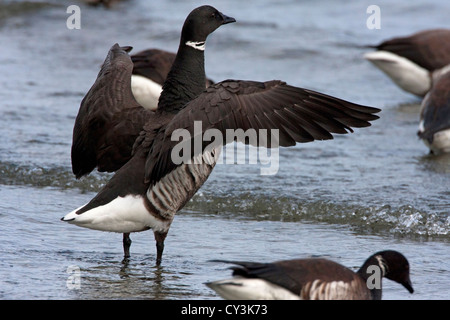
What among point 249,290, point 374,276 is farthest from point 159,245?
point 374,276

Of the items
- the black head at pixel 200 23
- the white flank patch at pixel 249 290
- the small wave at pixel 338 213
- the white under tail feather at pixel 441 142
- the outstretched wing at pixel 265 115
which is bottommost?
the white flank patch at pixel 249 290

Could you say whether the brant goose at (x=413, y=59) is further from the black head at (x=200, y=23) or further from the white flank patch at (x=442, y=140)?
the black head at (x=200, y=23)

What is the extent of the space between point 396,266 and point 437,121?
4.54m

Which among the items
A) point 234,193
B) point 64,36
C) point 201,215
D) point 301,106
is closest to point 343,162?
point 234,193

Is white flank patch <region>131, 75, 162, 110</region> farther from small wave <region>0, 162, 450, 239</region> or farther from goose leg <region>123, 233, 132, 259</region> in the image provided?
goose leg <region>123, 233, 132, 259</region>

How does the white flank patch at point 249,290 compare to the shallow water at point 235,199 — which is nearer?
the white flank patch at point 249,290

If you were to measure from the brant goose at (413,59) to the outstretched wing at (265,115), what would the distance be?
6773 mm

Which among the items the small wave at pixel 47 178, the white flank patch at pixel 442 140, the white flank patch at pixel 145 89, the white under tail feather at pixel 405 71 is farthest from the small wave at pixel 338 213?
the white under tail feather at pixel 405 71

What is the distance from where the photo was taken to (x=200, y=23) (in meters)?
6.29

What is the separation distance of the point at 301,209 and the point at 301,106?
1.85 m

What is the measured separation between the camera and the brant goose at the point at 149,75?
1019 cm

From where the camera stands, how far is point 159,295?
5.08m

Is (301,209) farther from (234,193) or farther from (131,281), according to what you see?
(131,281)

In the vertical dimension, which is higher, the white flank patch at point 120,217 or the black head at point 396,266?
the white flank patch at point 120,217
